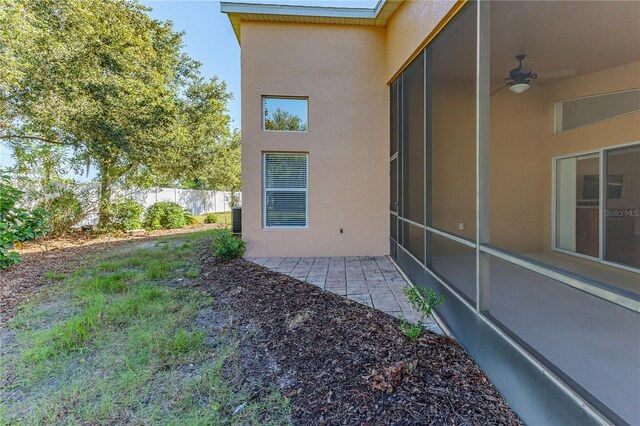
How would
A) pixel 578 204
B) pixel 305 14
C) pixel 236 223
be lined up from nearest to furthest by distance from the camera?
1. pixel 578 204
2. pixel 305 14
3. pixel 236 223

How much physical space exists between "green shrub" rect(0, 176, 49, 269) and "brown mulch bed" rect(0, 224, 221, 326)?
0.33 meters

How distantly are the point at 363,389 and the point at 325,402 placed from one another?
11.1 inches

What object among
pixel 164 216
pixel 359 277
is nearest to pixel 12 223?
pixel 164 216

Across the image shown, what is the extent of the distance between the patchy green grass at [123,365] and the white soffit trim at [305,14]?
558cm

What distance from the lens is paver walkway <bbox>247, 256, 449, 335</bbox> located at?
330 cm

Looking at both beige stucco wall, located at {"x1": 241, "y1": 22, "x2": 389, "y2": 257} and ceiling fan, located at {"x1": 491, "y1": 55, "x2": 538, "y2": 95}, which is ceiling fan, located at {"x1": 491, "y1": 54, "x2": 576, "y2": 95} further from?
beige stucco wall, located at {"x1": 241, "y1": 22, "x2": 389, "y2": 257}

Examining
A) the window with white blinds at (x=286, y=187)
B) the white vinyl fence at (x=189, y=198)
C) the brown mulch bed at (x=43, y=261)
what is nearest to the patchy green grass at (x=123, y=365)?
the brown mulch bed at (x=43, y=261)

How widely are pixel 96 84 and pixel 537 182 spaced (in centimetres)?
1081

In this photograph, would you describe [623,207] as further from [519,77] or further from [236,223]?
[236,223]

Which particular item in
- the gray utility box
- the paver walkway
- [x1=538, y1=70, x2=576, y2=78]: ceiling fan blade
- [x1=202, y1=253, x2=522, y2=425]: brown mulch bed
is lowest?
[x1=202, y1=253, x2=522, y2=425]: brown mulch bed

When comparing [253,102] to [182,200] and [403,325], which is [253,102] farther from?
[182,200]

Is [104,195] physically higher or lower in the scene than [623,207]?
higher

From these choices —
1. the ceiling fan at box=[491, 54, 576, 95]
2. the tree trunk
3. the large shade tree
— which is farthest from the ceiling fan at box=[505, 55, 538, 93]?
the tree trunk

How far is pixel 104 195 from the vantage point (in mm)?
8914
